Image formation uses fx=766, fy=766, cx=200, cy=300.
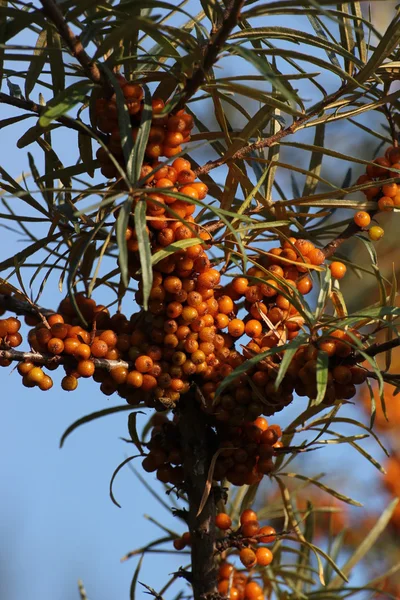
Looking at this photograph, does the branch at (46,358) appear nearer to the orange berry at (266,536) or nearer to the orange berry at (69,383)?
the orange berry at (69,383)

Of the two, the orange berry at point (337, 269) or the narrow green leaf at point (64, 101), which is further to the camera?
the orange berry at point (337, 269)

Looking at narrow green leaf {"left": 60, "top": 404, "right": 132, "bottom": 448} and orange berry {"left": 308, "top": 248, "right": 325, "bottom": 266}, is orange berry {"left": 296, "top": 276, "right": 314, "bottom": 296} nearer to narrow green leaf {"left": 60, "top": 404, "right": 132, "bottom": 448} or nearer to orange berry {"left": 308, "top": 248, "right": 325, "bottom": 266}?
orange berry {"left": 308, "top": 248, "right": 325, "bottom": 266}

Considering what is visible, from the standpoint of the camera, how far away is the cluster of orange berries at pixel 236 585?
0.95 meters

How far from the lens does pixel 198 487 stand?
2.67 ft

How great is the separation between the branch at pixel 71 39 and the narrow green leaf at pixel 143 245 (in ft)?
0.44

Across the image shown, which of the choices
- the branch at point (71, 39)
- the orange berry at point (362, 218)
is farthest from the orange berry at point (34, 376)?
the orange berry at point (362, 218)

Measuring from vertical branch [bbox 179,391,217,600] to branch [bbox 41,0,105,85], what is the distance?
0.34 meters

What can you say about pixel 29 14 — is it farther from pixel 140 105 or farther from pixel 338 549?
pixel 338 549

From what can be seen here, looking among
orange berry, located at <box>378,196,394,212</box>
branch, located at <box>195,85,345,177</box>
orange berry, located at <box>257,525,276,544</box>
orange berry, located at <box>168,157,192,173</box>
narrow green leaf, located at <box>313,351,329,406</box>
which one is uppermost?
branch, located at <box>195,85,345,177</box>

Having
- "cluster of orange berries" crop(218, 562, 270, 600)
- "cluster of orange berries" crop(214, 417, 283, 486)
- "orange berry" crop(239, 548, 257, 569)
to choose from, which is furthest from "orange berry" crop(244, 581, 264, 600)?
"cluster of orange berries" crop(214, 417, 283, 486)

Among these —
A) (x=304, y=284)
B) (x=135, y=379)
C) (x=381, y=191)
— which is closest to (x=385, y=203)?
(x=381, y=191)

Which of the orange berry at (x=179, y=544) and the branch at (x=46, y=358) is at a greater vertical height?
the branch at (x=46, y=358)

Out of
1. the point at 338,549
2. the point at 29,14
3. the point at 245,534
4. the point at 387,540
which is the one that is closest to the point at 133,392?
the point at 245,534

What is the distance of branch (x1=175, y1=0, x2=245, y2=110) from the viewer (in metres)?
0.61
